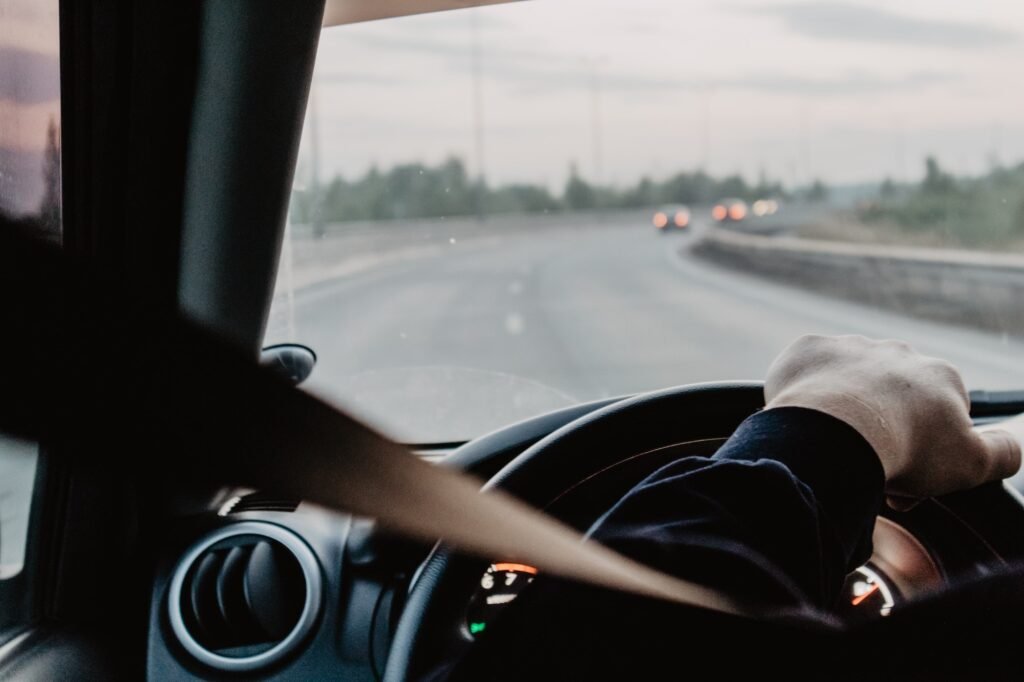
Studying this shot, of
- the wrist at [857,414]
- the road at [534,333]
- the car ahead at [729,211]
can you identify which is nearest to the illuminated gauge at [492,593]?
the road at [534,333]

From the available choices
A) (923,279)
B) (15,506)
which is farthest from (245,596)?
(923,279)

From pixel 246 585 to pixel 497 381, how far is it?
1242mm

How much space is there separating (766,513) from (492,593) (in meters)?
1.09

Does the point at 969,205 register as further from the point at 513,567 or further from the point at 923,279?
the point at 513,567

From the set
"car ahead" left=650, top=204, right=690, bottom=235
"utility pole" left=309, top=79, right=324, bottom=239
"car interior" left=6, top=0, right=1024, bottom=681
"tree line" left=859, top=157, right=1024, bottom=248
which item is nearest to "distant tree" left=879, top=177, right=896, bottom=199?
"tree line" left=859, top=157, right=1024, bottom=248

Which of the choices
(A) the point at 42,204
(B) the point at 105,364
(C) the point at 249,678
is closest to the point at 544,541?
(B) the point at 105,364

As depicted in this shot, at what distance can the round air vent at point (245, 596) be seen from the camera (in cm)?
276

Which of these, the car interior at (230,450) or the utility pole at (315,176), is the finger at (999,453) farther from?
the utility pole at (315,176)

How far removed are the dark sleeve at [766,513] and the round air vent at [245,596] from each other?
4.83 feet

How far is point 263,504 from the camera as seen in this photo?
3.06m

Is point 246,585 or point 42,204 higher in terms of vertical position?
point 42,204

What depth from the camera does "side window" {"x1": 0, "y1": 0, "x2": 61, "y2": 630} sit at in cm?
254

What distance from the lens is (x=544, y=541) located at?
6.44 ft

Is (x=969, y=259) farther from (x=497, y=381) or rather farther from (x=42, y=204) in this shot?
(x=42, y=204)
